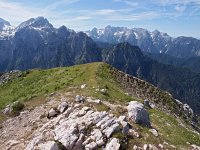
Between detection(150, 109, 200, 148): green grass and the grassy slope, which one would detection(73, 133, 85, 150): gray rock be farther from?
detection(150, 109, 200, 148): green grass

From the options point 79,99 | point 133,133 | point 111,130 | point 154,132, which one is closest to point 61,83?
point 79,99

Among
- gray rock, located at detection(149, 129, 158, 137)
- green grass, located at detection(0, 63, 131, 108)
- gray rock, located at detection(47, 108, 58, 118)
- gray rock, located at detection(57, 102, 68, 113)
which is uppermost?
gray rock, located at detection(57, 102, 68, 113)

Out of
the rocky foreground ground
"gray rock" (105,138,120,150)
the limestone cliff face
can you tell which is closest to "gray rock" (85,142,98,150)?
the rocky foreground ground

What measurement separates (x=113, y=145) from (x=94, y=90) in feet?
61.3

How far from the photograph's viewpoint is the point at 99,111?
119ft

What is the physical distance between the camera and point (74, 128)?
32.4m

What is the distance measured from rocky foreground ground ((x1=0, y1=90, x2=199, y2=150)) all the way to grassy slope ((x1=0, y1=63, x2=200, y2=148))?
5.70 ft

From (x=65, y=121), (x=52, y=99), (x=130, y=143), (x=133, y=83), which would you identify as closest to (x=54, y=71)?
(x=133, y=83)

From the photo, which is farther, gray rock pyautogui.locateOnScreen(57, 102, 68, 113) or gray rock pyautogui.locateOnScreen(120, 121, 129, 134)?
gray rock pyautogui.locateOnScreen(57, 102, 68, 113)

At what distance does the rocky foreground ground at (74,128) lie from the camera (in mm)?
30797

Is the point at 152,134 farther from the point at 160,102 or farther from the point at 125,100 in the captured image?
the point at 160,102

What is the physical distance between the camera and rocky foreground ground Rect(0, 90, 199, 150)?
3080 cm

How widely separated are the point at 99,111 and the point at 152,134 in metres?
6.08

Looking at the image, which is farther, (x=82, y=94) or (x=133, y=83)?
(x=133, y=83)
